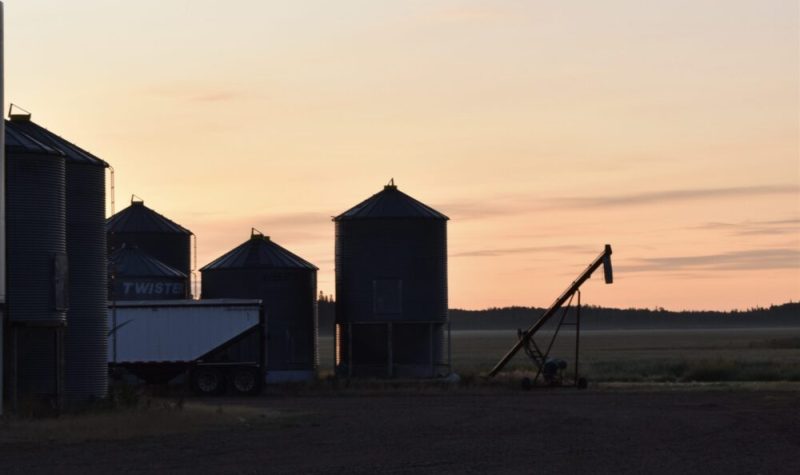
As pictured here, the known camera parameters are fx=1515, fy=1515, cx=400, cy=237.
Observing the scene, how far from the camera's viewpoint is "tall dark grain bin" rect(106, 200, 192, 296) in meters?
64.1

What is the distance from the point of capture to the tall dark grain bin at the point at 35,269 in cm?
3650

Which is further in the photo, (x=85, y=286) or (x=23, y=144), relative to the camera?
(x=85, y=286)

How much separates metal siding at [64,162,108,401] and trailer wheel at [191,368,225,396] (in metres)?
11.1

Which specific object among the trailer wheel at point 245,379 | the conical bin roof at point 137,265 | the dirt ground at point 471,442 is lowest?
the dirt ground at point 471,442

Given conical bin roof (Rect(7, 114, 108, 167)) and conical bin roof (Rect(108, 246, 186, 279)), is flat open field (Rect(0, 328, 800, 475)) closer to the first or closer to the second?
conical bin roof (Rect(7, 114, 108, 167))

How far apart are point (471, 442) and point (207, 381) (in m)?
23.4

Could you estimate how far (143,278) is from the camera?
192 ft

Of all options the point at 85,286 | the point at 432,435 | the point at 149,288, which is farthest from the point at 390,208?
the point at 432,435

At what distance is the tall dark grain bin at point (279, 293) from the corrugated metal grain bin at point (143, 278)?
1.24m

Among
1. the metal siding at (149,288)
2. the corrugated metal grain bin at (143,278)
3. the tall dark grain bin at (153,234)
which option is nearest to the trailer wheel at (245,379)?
the metal siding at (149,288)

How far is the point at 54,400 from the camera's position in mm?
37594

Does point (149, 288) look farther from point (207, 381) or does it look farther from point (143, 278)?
point (207, 381)

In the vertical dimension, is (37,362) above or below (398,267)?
below

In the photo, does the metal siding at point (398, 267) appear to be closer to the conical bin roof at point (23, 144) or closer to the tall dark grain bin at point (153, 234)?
the tall dark grain bin at point (153, 234)
